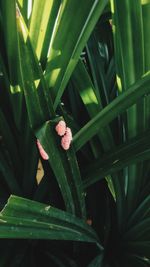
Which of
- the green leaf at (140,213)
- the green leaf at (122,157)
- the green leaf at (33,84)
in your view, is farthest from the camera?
the green leaf at (140,213)

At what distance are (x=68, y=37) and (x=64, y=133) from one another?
5.1 inches

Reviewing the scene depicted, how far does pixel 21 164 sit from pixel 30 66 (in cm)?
26

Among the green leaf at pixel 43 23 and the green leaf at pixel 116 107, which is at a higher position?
the green leaf at pixel 43 23

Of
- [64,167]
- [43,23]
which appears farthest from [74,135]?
[43,23]

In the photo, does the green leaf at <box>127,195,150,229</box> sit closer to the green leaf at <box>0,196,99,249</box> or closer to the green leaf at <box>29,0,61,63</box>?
the green leaf at <box>0,196,99,249</box>

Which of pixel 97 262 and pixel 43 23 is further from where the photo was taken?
pixel 97 262

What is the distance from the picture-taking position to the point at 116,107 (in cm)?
50

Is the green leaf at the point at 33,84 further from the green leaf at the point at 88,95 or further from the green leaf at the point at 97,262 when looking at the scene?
the green leaf at the point at 97,262

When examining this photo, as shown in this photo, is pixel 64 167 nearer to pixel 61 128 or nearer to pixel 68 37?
pixel 61 128

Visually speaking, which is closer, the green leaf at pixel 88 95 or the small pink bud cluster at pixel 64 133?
the small pink bud cluster at pixel 64 133

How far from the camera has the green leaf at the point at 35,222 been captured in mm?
426

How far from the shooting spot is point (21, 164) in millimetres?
659

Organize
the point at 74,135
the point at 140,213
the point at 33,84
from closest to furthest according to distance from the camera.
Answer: the point at 33,84
the point at 74,135
the point at 140,213

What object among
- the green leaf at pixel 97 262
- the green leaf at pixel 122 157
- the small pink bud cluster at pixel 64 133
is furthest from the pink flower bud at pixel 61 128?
the green leaf at pixel 97 262
